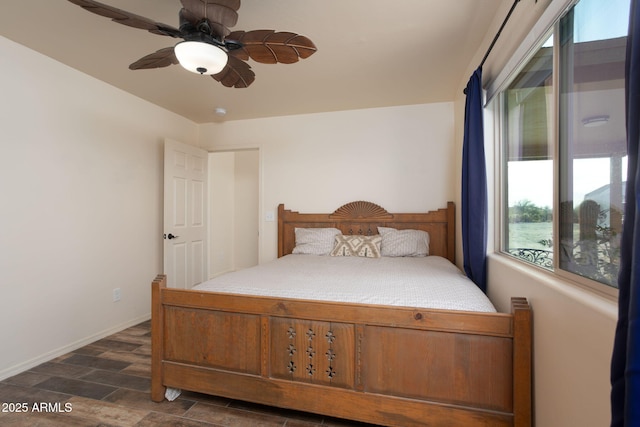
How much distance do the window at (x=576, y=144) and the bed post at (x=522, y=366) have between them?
257 mm

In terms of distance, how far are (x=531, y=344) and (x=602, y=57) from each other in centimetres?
116

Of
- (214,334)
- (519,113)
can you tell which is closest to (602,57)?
(519,113)

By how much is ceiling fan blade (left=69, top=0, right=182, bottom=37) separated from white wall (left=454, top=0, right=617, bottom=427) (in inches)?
69.6

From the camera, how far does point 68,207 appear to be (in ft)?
8.14

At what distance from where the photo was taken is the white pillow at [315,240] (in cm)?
322

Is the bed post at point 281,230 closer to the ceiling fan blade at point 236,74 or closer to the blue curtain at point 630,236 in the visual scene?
the ceiling fan blade at point 236,74

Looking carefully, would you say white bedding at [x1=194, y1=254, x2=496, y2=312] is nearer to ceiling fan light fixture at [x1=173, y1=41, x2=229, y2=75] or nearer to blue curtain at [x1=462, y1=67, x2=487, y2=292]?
blue curtain at [x1=462, y1=67, x2=487, y2=292]

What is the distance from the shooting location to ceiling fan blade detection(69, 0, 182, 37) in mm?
1259

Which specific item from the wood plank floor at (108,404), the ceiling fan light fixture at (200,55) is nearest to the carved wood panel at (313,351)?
the wood plank floor at (108,404)

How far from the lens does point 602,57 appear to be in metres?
0.97

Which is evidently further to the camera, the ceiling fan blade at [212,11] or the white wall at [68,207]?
the white wall at [68,207]

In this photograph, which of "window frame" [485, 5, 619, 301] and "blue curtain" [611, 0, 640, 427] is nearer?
"blue curtain" [611, 0, 640, 427]

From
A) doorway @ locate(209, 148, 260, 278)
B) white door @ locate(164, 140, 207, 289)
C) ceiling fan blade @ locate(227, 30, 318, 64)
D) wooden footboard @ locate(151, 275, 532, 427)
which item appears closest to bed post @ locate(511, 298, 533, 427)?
wooden footboard @ locate(151, 275, 532, 427)

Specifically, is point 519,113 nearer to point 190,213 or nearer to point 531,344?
point 531,344
